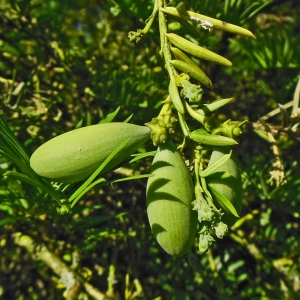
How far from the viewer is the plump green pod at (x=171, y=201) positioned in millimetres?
555

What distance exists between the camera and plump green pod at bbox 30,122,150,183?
0.52 meters

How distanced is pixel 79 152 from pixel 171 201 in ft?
0.45

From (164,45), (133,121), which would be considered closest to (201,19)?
(164,45)

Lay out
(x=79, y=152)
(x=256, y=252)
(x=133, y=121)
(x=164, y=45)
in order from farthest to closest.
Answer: (x=256, y=252), (x=133, y=121), (x=164, y=45), (x=79, y=152)

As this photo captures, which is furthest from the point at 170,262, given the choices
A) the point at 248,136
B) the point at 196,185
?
the point at 196,185

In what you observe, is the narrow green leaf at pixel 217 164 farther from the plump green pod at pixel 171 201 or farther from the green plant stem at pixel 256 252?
the green plant stem at pixel 256 252

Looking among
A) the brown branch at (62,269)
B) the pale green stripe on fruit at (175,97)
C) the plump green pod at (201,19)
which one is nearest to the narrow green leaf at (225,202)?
the pale green stripe on fruit at (175,97)

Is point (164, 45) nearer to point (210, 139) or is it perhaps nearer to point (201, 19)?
point (201, 19)

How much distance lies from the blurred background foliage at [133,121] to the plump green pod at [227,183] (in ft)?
0.94

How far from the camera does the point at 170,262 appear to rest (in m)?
1.23

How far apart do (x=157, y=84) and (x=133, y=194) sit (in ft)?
1.13

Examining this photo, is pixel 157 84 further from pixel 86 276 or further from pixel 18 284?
pixel 18 284

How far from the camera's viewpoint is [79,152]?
523 millimetres

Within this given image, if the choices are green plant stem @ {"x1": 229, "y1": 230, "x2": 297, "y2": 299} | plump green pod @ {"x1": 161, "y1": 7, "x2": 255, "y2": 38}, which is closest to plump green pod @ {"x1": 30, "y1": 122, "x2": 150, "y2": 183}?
plump green pod @ {"x1": 161, "y1": 7, "x2": 255, "y2": 38}
